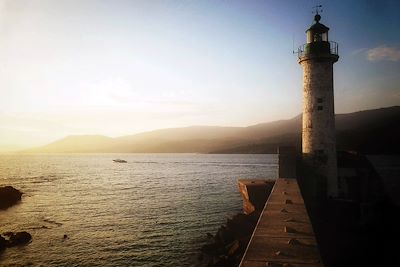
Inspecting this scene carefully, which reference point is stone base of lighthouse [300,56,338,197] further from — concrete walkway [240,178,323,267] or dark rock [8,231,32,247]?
dark rock [8,231,32,247]

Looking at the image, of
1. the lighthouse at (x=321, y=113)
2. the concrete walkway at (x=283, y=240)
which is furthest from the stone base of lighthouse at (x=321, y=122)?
the concrete walkway at (x=283, y=240)

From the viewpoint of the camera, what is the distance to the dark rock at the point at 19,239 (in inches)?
1001

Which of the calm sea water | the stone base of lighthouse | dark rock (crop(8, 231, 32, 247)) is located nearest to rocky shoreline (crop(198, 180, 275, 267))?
the calm sea water

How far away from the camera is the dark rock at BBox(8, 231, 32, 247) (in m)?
25.4

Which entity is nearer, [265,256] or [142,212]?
[265,256]

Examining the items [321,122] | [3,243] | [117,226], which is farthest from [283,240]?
[117,226]

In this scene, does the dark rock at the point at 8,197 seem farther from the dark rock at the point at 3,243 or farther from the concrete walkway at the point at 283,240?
the concrete walkway at the point at 283,240

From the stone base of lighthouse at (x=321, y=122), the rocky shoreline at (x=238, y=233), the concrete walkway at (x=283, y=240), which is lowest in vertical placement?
the rocky shoreline at (x=238, y=233)

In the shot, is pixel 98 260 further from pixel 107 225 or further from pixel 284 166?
pixel 284 166

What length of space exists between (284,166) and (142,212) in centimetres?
2128

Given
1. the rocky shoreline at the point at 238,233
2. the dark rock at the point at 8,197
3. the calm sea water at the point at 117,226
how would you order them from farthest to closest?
the dark rock at the point at 8,197 < the calm sea water at the point at 117,226 < the rocky shoreline at the point at 238,233

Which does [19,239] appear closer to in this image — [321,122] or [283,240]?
[283,240]

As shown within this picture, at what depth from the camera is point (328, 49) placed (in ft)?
77.3

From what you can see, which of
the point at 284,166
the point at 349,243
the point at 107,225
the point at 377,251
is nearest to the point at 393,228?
the point at 377,251
